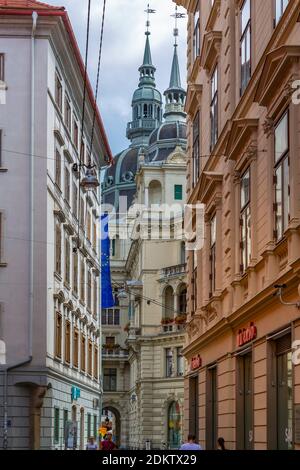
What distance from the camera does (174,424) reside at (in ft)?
262

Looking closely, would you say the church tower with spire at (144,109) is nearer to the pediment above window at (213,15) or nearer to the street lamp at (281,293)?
the pediment above window at (213,15)

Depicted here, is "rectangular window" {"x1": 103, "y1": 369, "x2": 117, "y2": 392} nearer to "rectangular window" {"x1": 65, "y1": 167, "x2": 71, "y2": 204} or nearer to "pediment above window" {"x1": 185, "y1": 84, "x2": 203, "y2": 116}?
"rectangular window" {"x1": 65, "y1": 167, "x2": 71, "y2": 204}

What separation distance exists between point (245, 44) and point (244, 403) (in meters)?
7.54

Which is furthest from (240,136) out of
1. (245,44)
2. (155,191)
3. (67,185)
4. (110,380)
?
(110,380)

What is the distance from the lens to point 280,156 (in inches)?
736

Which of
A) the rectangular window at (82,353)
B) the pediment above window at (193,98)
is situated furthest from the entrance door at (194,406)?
the rectangular window at (82,353)

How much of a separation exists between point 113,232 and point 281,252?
87469 mm

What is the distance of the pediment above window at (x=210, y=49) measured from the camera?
26.9 m

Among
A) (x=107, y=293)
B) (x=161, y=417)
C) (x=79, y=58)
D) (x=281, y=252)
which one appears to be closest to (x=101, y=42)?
(x=281, y=252)

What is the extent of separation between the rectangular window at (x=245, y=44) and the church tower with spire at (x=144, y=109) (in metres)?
121

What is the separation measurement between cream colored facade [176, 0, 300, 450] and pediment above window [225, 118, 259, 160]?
0.10 ft

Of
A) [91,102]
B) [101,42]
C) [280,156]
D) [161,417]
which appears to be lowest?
[161,417]

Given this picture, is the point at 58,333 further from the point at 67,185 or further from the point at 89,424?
the point at 89,424

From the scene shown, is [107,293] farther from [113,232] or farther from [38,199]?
[113,232]
